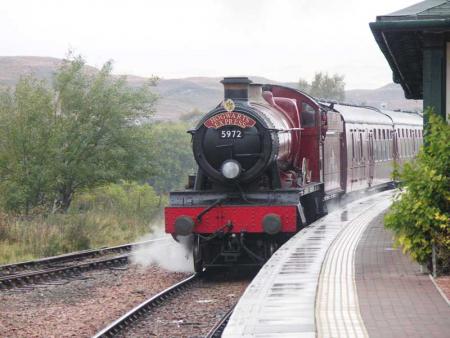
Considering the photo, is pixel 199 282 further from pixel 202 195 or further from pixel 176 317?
pixel 176 317

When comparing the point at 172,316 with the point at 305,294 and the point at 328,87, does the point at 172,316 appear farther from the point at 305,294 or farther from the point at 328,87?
the point at 328,87

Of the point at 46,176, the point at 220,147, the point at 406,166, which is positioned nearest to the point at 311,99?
the point at 220,147

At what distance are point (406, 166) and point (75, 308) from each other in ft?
16.8

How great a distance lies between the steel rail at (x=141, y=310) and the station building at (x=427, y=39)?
15.5ft

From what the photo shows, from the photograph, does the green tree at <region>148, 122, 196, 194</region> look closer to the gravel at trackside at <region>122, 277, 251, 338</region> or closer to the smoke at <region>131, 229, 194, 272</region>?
the smoke at <region>131, 229, 194, 272</region>

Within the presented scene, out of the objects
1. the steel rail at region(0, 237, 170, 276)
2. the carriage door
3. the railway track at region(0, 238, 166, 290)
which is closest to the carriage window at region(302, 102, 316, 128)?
the railway track at region(0, 238, 166, 290)

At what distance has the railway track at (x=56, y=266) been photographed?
15445mm

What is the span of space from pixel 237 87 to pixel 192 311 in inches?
179

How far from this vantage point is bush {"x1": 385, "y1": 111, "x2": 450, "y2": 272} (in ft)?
36.6

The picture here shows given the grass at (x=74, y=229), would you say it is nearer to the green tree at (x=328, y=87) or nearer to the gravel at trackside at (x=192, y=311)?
the gravel at trackside at (x=192, y=311)

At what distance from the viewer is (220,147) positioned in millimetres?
15211

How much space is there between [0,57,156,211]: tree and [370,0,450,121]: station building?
15.0 metres

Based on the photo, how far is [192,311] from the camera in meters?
12.7

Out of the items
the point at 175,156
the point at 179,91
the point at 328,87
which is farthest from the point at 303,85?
the point at 179,91
